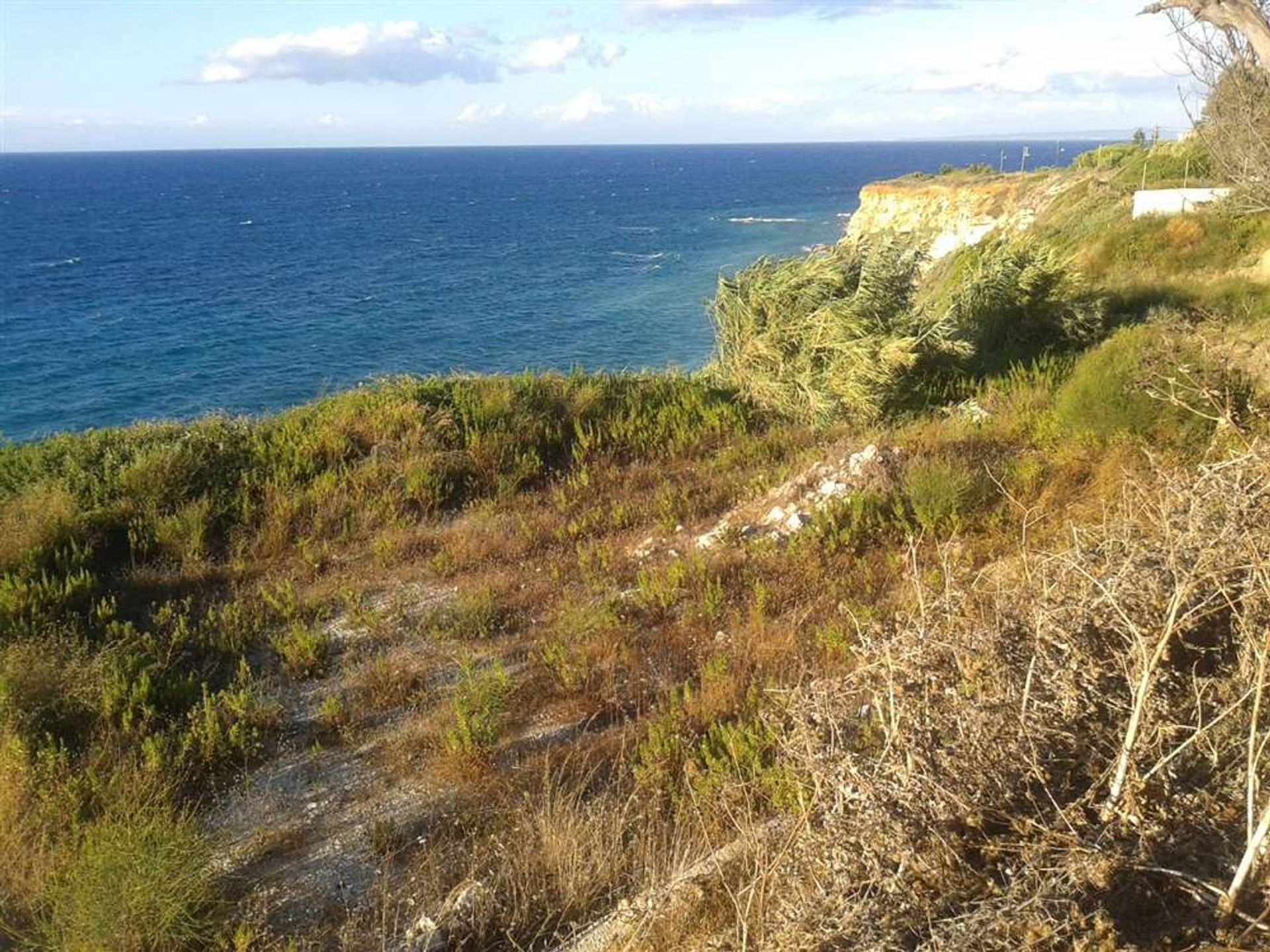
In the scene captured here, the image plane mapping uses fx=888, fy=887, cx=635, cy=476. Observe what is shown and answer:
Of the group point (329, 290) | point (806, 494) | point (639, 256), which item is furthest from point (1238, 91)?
point (639, 256)

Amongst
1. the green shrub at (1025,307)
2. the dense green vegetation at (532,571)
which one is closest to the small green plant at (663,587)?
the dense green vegetation at (532,571)

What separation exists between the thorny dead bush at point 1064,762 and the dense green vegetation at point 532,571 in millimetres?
253

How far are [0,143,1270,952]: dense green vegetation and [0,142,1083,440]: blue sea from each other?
4997 millimetres

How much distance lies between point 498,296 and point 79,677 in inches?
1930

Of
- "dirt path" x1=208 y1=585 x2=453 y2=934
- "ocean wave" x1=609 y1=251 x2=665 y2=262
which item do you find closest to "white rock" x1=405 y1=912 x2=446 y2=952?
"dirt path" x1=208 y1=585 x2=453 y2=934

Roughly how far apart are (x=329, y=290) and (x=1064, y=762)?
56552 mm

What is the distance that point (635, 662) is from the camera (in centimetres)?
582

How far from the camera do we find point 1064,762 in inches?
128

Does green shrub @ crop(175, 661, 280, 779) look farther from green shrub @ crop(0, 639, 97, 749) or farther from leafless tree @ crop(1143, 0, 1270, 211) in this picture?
leafless tree @ crop(1143, 0, 1270, 211)

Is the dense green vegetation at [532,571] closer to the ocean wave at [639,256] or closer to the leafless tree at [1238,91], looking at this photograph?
the leafless tree at [1238,91]

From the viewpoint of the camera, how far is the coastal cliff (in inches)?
1692

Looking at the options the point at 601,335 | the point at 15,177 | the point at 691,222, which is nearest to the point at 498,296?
the point at 601,335

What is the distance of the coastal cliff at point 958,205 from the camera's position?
4297cm

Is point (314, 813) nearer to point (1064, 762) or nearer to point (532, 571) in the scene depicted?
point (532, 571)
